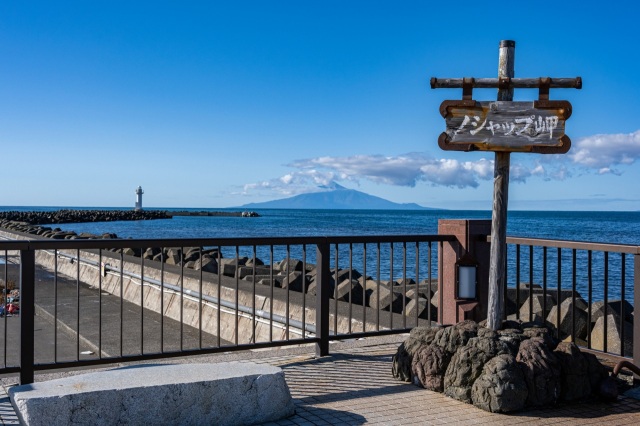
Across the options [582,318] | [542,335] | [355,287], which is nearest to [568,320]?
[582,318]

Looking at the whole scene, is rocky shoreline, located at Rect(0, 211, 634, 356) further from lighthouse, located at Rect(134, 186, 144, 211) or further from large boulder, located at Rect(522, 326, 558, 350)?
lighthouse, located at Rect(134, 186, 144, 211)

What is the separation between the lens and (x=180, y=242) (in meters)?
6.17

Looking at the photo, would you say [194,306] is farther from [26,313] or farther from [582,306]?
[26,313]

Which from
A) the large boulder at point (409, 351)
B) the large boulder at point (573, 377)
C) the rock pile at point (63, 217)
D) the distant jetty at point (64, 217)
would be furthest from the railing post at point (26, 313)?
the distant jetty at point (64, 217)

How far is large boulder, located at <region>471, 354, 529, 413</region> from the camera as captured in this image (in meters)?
5.07

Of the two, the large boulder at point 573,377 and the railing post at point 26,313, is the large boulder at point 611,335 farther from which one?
the railing post at point 26,313

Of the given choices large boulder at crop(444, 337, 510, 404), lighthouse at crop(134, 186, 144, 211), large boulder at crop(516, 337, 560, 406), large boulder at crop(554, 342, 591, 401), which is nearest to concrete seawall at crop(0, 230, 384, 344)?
large boulder at crop(444, 337, 510, 404)

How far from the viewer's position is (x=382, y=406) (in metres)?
5.22

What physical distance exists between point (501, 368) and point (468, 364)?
312 millimetres

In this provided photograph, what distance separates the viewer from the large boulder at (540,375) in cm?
518

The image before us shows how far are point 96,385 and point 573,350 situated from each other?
144 inches

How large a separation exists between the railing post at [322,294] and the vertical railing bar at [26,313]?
107 inches

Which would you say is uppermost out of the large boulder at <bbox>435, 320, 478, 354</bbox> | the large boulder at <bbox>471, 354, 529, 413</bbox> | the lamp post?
the lamp post

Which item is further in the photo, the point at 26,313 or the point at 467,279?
the point at 467,279
